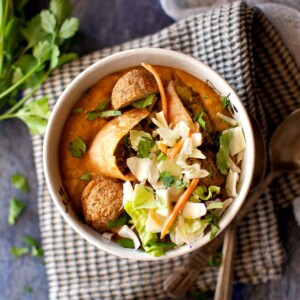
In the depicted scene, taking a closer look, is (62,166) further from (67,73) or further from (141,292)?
(141,292)

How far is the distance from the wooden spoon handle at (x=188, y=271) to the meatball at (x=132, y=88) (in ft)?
2.11

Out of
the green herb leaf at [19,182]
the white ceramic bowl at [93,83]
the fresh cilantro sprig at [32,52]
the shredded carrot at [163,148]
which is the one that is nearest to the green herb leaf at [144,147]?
the shredded carrot at [163,148]

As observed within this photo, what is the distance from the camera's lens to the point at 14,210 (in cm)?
204

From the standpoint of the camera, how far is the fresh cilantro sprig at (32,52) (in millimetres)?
1841

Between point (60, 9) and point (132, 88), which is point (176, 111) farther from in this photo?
point (60, 9)

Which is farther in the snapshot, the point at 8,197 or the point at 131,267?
the point at 8,197

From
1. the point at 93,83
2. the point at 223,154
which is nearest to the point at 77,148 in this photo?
the point at 93,83

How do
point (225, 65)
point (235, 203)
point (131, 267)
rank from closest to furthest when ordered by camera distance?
point (235, 203) < point (225, 65) < point (131, 267)

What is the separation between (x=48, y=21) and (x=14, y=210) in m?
0.71

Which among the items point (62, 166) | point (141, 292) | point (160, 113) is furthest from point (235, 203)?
point (141, 292)

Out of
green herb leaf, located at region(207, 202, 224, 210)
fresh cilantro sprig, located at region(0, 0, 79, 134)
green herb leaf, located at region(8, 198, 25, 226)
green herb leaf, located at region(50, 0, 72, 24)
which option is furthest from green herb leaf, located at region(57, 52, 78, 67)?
green herb leaf, located at region(207, 202, 224, 210)

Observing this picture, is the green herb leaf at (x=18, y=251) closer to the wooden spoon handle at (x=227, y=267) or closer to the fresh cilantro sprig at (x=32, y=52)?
the fresh cilantro sprig at (x=32, y=52)

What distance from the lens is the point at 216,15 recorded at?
5.96ft

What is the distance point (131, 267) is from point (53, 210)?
342 millimetres
